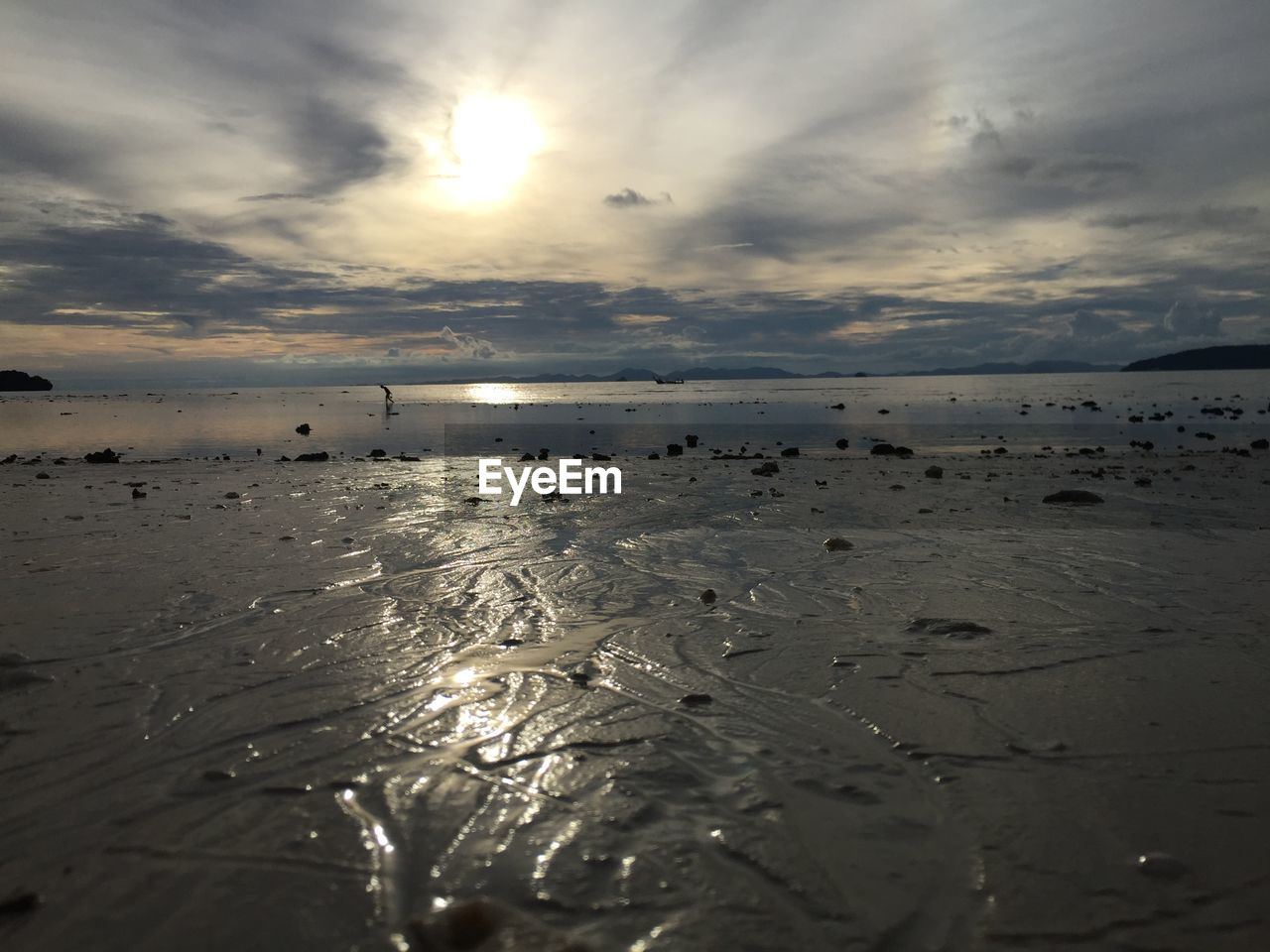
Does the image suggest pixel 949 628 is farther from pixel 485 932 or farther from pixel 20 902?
pixel 20 902

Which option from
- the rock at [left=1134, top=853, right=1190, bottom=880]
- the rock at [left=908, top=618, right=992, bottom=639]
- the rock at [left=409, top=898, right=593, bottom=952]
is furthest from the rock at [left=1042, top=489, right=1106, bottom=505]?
the rock at [left=409, top=898, right=593, bottom=952]

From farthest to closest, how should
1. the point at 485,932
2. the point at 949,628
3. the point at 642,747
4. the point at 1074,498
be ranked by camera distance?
the point at 1074,498, the point at 949,628, the point at 642,747, the point at 485,932

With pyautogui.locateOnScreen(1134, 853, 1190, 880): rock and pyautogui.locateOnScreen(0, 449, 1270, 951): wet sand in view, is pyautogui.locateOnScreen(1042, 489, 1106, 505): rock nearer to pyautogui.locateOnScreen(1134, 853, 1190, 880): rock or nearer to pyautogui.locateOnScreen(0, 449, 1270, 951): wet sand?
pyautogui.locateOnScreen(0, 449, 1270, 951): wet sand

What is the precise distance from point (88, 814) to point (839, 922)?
4.23 m

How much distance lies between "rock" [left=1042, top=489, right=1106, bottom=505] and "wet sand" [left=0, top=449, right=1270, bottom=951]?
470cm

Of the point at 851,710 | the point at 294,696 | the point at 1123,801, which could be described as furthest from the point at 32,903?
the point at 1123,801

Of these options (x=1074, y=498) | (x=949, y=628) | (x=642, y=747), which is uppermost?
(x=1074, y=498)

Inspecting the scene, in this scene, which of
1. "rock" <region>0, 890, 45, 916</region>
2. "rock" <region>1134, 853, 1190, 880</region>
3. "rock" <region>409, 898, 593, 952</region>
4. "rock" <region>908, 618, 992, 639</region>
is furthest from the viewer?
"rock" <region>908, 618, 992, 639</region>

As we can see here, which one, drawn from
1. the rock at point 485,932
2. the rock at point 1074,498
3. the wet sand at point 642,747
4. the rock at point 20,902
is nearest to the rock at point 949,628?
the wet sand at point 642,747

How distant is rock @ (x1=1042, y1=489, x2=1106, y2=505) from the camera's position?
1675 centimetres

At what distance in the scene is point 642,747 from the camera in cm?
549

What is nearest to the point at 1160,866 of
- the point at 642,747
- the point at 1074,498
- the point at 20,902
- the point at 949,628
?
the point at 642,747

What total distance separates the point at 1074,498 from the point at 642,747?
14881 millimetres

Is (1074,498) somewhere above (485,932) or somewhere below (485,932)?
above
